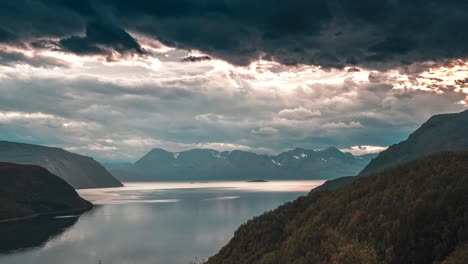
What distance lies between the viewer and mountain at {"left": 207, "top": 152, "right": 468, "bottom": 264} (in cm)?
4500

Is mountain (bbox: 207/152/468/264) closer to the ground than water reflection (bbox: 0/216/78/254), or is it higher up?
higher up

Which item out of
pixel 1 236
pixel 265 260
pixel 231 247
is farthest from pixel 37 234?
pixel 265 260

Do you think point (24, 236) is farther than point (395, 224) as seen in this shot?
Yes

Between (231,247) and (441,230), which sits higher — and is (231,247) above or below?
below

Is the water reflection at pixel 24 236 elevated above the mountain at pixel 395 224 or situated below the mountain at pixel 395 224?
below

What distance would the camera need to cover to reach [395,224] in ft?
159

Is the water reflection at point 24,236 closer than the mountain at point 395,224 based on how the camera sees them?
No

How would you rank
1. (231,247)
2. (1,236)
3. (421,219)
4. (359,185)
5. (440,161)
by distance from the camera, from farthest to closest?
(1,236) < (231,247) < (359,185) < (440,161) < (421,219)

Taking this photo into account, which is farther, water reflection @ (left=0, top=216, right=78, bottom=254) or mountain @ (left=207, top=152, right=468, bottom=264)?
water reflection @ (left=0, top=216, right=78, bottom=254)

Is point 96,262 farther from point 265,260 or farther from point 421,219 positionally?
point 421,219

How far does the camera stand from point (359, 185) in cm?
7906

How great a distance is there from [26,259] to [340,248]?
11206 cm

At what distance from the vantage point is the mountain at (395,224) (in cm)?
4500

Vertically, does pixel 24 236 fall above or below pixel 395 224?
below
